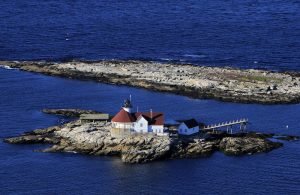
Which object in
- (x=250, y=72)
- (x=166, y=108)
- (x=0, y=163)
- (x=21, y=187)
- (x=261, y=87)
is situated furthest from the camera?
(x=250, y=72)

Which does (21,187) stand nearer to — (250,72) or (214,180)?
(214,180)

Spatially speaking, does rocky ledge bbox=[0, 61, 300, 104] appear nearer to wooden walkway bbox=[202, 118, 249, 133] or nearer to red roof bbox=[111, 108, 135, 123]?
wooden walkway bbox=[202, 118, 249, 133]

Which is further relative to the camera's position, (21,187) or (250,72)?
(250,72)

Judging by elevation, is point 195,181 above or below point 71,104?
below

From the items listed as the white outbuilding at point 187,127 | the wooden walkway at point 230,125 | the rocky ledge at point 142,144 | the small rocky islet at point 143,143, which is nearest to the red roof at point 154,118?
the small rocky islet at point 143,143

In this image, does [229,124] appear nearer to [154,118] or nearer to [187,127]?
[187,127]

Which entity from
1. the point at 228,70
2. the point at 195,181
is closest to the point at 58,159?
the point at 195,181

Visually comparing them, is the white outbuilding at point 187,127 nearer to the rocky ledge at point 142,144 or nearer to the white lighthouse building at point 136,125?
the rocky ledge at point 142,144

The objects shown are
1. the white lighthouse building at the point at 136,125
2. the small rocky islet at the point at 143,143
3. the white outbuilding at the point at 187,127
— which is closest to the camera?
the small rocky islet at the point at 143,143
